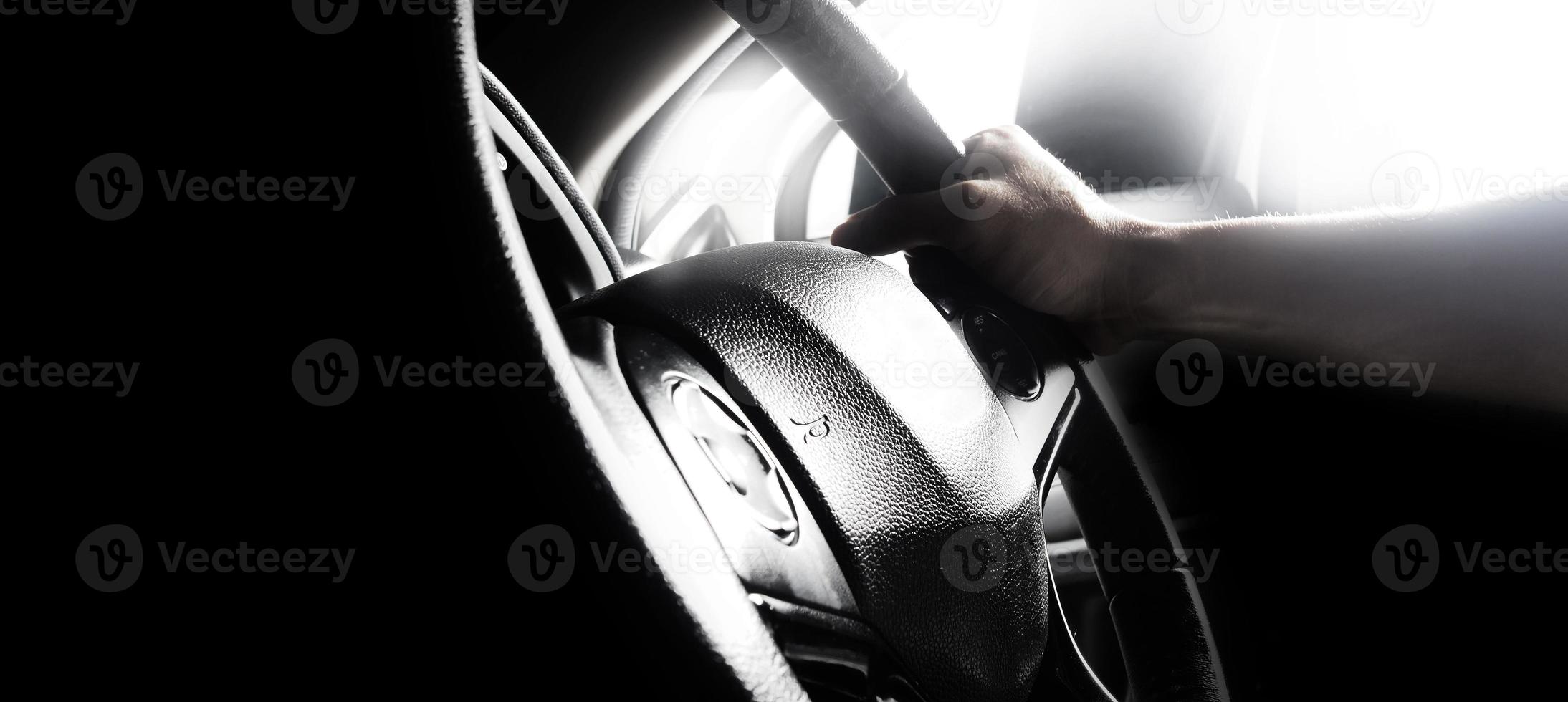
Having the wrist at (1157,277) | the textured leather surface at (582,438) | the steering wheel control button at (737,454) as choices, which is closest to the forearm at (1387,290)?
the wrist at (1157,277)

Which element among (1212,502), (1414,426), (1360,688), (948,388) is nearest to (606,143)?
(948,388)

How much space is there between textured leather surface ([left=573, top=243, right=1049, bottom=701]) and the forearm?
411 millimetres

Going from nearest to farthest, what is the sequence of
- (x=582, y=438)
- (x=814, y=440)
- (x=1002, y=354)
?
(x=582, y=438) < (x=814, y=440) < (x=1002, y=354)

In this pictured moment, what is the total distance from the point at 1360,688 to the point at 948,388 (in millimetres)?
1199

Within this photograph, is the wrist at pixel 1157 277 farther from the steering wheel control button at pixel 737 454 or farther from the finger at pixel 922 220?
the steering wheel control button at pixel 737 454

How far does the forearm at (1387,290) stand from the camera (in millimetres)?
757

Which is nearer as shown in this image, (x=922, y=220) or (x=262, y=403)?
(x=262, y=403)

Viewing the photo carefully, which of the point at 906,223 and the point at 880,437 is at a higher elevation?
the point at 906,223

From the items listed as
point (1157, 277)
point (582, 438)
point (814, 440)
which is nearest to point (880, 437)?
point (814, 440)

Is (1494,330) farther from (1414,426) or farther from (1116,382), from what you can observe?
(1116,382)

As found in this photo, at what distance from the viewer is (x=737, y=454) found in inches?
18.8

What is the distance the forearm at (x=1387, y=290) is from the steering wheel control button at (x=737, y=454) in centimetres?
52

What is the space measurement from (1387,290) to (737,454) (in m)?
0.63

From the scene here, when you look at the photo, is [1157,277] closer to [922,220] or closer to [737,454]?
[922,220]
